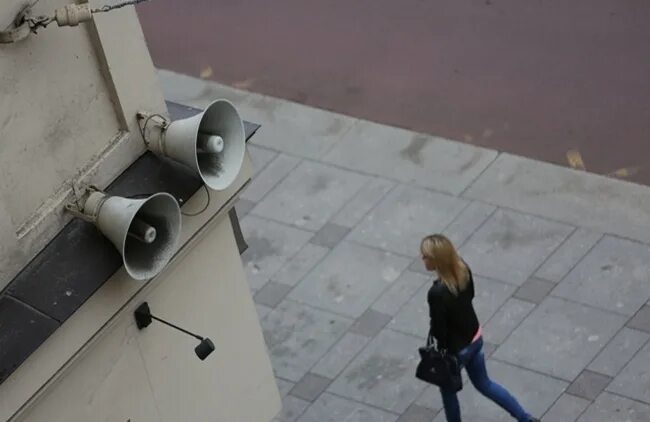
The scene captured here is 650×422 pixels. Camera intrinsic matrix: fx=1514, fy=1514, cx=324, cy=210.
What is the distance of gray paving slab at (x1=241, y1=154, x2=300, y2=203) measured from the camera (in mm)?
14945

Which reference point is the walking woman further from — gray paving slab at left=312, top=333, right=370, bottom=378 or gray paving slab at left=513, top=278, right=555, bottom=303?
gray paving slab at left=513, top=278, right=555, bottom=303

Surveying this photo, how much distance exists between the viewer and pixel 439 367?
36.1 feet

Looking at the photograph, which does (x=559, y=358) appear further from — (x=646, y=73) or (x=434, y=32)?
(x=434, y=32)

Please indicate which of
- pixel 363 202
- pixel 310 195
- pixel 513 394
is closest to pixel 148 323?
pixel 513 394

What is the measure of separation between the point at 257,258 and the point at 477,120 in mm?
2907

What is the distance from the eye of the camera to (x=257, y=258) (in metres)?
14.1

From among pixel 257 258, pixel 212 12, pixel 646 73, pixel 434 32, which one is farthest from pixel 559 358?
pixel 212 12

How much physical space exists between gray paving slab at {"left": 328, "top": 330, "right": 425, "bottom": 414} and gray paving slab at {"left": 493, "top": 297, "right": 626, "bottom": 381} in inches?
29.3

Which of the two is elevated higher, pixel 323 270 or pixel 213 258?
pixel 213 258

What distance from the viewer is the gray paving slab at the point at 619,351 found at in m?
12.2

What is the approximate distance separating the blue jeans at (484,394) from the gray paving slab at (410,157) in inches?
135

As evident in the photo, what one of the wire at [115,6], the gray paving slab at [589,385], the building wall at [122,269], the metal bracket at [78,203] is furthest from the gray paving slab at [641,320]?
the wire at [115,6]

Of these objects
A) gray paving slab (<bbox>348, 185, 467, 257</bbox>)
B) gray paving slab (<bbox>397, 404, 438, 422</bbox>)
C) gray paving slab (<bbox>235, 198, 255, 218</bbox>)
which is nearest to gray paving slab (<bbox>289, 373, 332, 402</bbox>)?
gray paving slab (<bbox>397, 404, 438, 422</bbox>)

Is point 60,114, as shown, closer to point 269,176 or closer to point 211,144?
point 211,144
